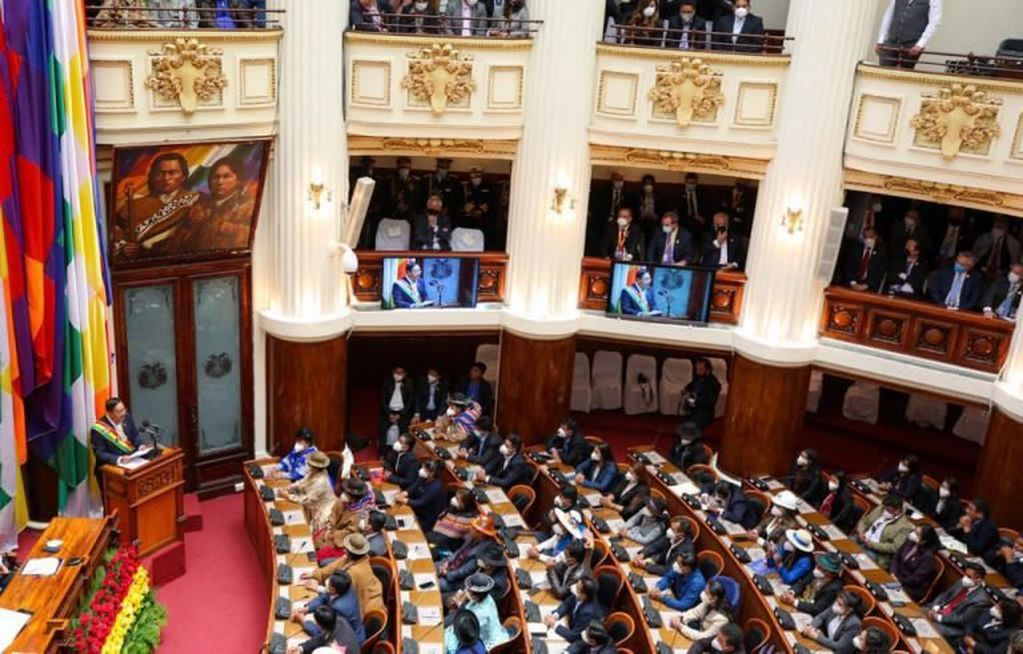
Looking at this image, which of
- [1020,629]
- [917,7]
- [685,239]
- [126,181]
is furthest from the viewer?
[685,239]

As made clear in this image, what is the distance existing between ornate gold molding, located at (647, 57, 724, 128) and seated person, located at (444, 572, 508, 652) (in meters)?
6.05

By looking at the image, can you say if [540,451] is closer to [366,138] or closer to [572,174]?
[572,174]

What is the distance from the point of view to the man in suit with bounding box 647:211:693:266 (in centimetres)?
1326

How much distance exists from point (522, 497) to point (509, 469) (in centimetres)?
39

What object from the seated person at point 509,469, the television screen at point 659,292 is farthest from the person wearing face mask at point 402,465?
the television screen at point 659,292

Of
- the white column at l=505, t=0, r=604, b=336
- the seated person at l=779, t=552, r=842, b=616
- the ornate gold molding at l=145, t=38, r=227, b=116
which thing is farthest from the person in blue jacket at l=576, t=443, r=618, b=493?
the ornate gold molding at l=145, t=38, r=227, b=116

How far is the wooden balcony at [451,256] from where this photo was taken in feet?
42.3

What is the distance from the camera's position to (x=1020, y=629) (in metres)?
8.99

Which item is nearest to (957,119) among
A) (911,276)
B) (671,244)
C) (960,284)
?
(960,284)

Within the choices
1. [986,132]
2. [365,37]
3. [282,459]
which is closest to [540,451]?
[282,459]

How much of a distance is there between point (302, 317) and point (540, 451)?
3.42 meters

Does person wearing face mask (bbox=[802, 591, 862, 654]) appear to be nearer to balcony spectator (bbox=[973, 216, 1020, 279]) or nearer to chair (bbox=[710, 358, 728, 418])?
balcony spectator (bbox=[973, 216, 1020, 279])

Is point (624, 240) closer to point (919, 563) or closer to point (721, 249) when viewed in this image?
point (721, 249)

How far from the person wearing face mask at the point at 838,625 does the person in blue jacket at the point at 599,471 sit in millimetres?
3223
